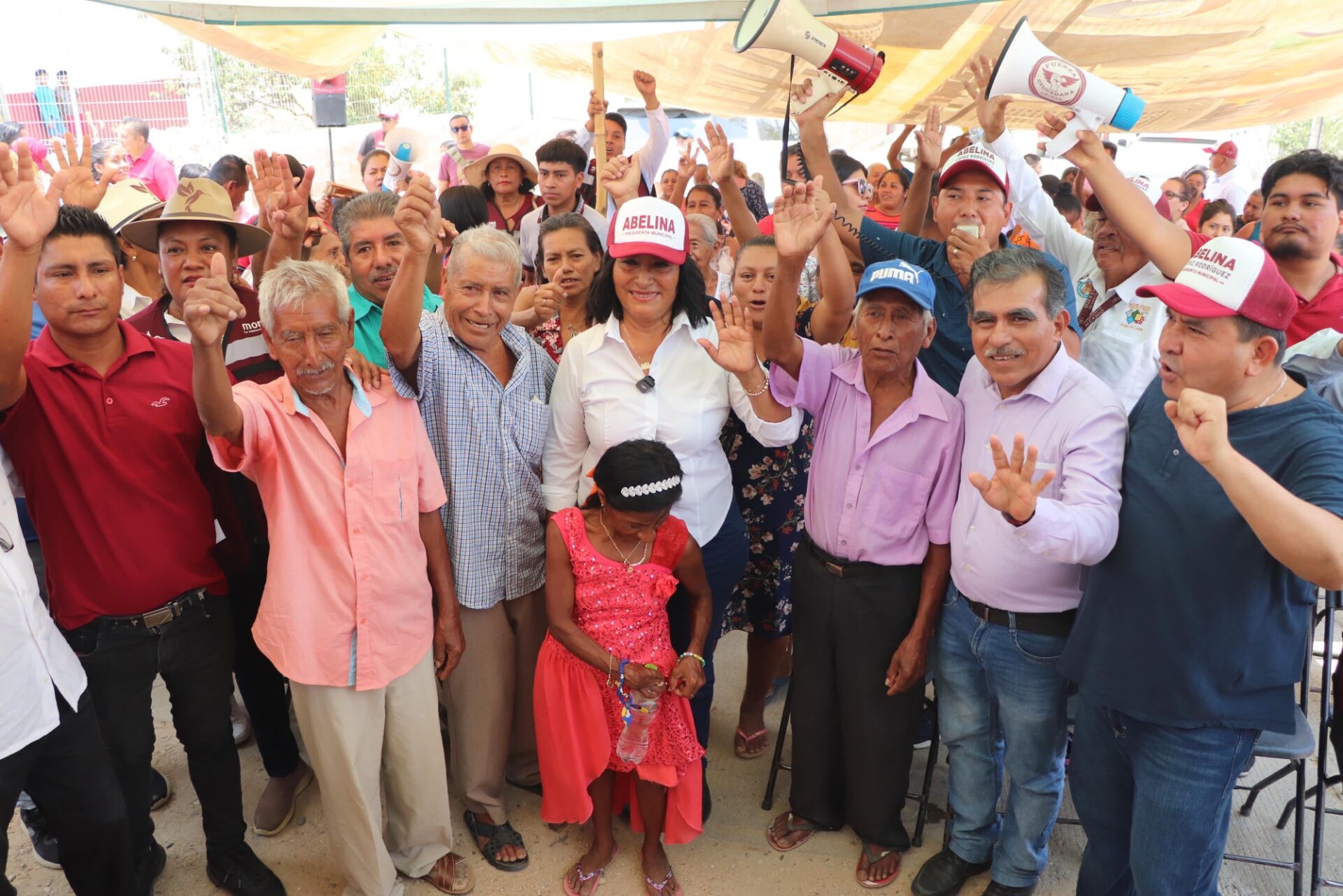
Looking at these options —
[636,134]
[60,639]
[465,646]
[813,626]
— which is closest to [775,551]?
[813,626]

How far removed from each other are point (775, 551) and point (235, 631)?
205cm

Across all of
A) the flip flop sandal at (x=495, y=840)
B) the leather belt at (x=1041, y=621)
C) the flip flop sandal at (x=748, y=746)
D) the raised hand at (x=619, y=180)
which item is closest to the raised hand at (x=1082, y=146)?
the leather belt at (x=1041, y=621)

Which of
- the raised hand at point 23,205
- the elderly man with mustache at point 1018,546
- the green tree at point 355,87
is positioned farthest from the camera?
the green tree at point 355,87

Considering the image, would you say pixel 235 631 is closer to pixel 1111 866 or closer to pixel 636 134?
pixel 1111 866

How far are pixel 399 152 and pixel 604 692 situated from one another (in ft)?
24.0

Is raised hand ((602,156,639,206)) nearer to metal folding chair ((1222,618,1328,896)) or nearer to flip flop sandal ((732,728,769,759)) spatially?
flip flop sandal ((732,728,769,759))

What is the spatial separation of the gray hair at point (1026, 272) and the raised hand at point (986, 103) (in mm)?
1063

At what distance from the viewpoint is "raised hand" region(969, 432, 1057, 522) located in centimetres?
202

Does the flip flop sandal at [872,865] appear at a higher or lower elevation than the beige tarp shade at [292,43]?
lower

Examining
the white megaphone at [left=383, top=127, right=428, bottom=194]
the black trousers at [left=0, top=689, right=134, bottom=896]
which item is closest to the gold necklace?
the black trousers at [left=0, top=689, right=134, bottom=896]

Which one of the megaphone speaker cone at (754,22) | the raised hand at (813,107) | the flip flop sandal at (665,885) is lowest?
the flip flop sandal at (665,885)

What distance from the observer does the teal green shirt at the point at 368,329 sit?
115 inches

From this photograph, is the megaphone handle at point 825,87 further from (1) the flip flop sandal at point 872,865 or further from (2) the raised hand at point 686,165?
(1) the flip flop sandal at point 872,865

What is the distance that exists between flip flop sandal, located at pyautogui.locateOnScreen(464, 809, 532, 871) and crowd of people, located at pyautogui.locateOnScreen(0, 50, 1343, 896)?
14mm
